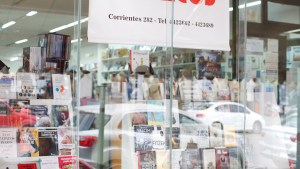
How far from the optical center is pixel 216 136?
4.01m

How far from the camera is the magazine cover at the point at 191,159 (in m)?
3.77

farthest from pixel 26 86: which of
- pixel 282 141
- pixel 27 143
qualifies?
pixel 282 141

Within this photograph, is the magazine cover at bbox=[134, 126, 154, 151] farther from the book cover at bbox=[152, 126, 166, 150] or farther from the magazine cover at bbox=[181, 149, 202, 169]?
the magazine cover at bbox=[181, 149, 202, 169]

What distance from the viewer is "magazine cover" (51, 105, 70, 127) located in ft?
10.9

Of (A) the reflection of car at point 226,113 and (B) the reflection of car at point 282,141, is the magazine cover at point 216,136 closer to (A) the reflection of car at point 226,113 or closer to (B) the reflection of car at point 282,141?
(A) the reflection of car at point 226,113

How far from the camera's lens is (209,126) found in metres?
4.08

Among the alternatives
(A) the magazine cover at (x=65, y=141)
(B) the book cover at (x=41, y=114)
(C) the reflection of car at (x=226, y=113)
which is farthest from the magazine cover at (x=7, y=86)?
(C) the reflection of car at (x=226, y=113)

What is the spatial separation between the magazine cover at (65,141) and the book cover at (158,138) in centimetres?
70

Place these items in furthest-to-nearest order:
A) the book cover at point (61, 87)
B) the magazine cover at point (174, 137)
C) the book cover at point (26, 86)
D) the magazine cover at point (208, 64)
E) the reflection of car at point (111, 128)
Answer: the magazine cover at point (208, 64), the reflection of car at point (111, 128), the magazine cover at point (174, 137), the book cover at point (61, 87), the book cover at point (26, 86)

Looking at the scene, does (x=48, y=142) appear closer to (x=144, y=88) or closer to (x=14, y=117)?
(x=14, y=117)

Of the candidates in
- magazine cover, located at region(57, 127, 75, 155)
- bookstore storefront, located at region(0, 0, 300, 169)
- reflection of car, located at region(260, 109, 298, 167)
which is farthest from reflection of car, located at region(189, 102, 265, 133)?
magazine cover, located at region(57, 127, 75, 155)

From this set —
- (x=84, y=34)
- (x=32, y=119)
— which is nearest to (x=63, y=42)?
(x=84, y=34)

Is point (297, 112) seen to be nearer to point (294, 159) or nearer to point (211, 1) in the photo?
point (294, 159)

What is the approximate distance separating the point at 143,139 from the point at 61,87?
822 millimetres
